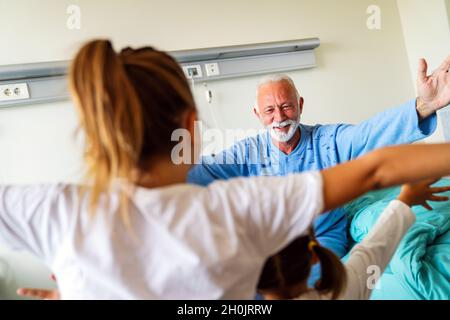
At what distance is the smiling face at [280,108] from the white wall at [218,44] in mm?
548

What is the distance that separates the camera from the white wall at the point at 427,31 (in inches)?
85.4

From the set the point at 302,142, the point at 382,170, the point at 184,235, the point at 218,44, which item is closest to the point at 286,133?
the point at 302,142

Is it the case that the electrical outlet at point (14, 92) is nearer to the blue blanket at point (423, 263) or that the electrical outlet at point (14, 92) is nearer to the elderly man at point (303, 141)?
the elderly man at point (303, 141)

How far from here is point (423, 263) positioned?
1052mm

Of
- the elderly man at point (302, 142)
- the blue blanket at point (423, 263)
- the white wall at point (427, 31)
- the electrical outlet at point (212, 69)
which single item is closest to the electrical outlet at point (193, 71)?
the electrical outlet at point (212, 69)

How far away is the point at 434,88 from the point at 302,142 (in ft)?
1.84

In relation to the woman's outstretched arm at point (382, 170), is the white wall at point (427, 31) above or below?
above

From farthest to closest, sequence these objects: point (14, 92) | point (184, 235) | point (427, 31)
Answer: point (427, 31), point (14, 92), point (184, 235)

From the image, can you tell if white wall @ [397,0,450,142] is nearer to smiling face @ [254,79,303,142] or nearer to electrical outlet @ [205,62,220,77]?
smiling face @ [254,79,303,142]

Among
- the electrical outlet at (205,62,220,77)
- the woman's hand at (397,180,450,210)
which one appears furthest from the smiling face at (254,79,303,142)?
the woman's hand at (397,180,450,210)

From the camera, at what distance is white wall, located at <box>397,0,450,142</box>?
2.17 meters

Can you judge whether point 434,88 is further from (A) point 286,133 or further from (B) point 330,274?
(B) point 330,274

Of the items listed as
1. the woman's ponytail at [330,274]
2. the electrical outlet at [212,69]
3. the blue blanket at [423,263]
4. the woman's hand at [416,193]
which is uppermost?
the electrical outlet at [212,69]
